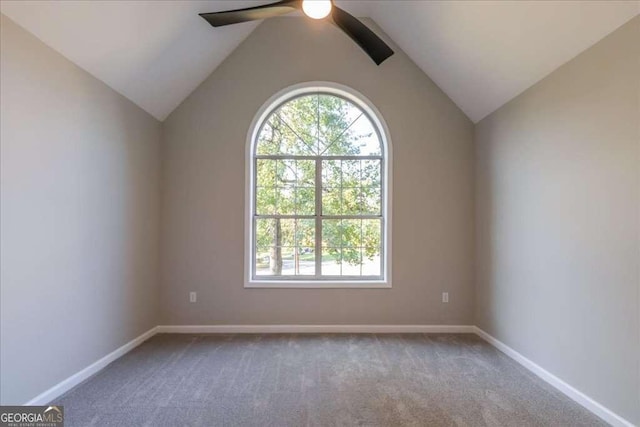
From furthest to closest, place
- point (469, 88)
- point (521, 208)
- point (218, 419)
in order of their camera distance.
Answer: point (469, 88)
point (521, 208)
point (218, 419)

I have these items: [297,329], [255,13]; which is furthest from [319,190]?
[255,13]

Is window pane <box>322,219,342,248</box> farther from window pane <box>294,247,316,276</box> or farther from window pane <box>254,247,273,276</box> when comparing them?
window pane <box>254,247,273,276</box>

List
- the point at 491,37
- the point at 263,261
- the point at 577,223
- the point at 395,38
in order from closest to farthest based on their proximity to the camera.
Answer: the point at 577,223, the point at 491,37, the point at 395,38, the point at 263,261

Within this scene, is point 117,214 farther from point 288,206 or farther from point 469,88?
point 469,88

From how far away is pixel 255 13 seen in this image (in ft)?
7.86

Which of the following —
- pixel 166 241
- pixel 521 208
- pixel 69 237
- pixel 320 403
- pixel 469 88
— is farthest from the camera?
pixel 166 241

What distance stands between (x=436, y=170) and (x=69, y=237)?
11.6ft

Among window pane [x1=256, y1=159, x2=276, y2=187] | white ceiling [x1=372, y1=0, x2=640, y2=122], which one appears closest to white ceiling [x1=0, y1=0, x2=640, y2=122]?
white ceiling [x1=372, y1=0, x2=640, y2=122]

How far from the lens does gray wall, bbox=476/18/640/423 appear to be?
199 cm

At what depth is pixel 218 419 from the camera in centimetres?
212

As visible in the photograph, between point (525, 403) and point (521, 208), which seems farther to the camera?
point (521, 208)

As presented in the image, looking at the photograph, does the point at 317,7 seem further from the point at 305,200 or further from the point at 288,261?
the point at 288,261

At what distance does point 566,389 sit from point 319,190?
2.86 meters

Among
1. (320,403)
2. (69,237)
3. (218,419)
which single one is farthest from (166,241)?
(320,403)
